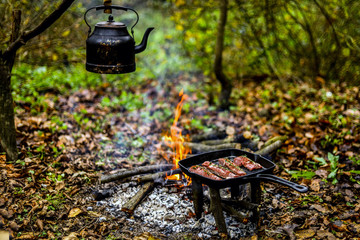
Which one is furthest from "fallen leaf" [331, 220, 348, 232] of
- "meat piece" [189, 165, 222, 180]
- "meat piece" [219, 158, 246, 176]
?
"meat piece" [189, 165, 222, 180]

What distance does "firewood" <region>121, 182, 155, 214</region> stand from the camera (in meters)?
4.02

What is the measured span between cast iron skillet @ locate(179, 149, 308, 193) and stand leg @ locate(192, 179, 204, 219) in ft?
0.29

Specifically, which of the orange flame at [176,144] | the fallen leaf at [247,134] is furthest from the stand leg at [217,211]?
the fallen leaf at [247,134]

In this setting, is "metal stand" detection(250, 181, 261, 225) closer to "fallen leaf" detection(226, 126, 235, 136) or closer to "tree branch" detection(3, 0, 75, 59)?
"fallen leaf" detection(226, 126, 235, 136)

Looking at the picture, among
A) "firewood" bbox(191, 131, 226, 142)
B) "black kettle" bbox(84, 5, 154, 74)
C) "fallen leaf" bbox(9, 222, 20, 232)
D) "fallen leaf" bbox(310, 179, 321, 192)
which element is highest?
"black kettle" bbox(84, 5, 154, 74)

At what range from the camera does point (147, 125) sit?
21.4ft

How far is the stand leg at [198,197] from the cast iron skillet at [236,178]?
0.09 metres

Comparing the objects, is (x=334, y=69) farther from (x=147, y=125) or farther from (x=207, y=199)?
(x=207, y=199)

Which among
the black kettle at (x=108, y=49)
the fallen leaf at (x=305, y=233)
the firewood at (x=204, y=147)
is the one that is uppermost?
the black kettle at (x=108, y=49)

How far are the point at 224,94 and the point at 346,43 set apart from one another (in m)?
3.05

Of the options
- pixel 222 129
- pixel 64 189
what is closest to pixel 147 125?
pixel 222 129

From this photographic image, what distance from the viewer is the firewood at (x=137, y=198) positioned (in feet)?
13.2

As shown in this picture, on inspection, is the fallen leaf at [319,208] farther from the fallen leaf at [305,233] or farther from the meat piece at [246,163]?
the meat piece at [246,163]

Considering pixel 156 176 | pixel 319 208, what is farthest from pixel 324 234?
pixel 156 176
